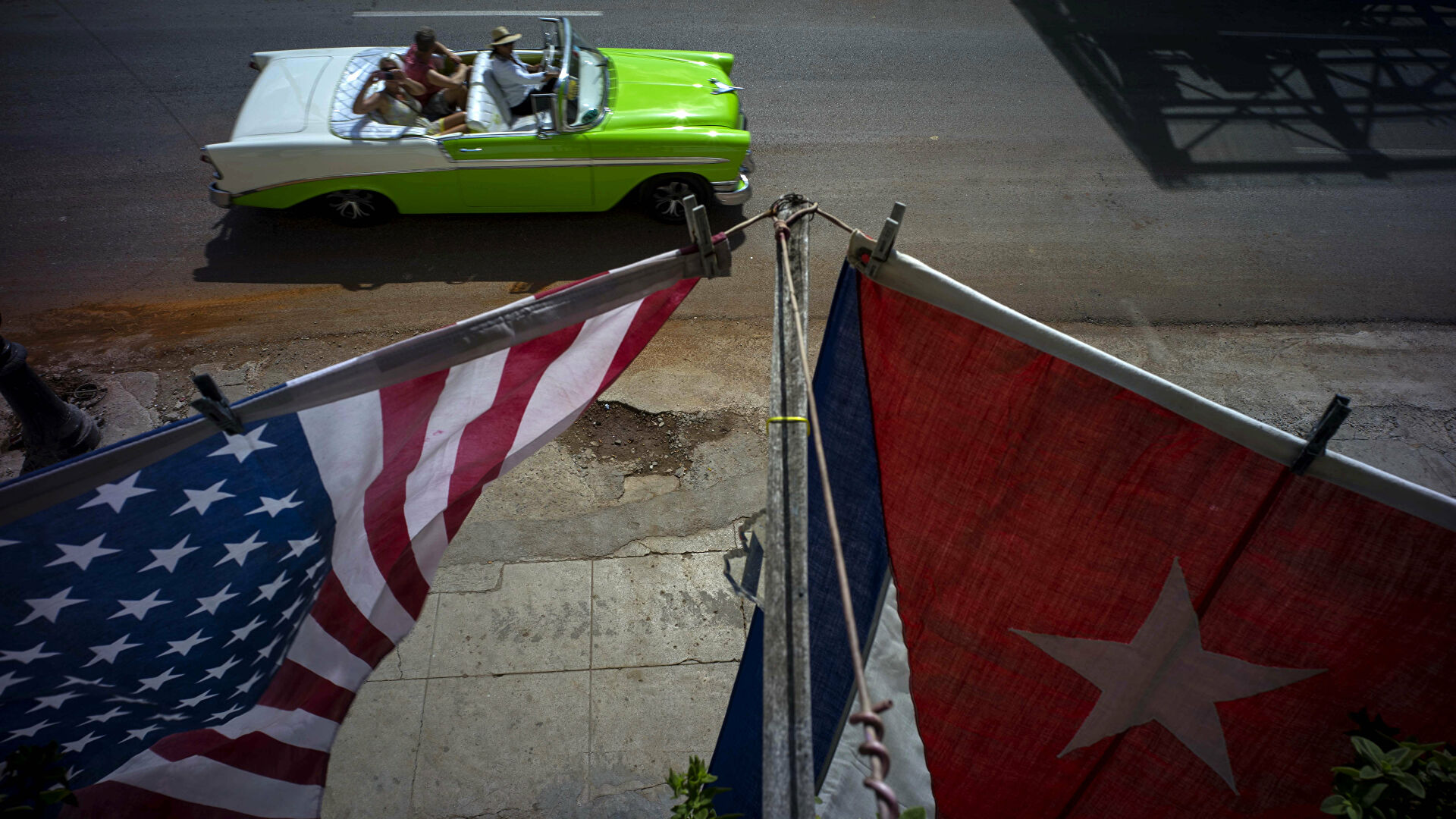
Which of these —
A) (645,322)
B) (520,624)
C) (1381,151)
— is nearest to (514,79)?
(520,624)

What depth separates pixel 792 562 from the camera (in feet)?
5.78

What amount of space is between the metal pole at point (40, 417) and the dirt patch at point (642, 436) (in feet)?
11.2

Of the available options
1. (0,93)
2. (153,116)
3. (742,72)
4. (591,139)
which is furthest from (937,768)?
(0,93)

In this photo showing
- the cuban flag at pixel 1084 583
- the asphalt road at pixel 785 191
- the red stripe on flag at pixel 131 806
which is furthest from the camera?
the asphalt road at pixel 785 191

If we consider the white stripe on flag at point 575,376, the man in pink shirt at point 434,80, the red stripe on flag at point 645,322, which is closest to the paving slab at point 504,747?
the white stripe on flag at point 575,376

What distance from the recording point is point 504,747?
15.4 ft

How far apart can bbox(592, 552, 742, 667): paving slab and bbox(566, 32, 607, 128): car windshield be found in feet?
13.3

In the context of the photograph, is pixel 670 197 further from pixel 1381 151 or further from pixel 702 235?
pixel 1381 151

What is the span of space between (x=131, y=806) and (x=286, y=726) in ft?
1.49

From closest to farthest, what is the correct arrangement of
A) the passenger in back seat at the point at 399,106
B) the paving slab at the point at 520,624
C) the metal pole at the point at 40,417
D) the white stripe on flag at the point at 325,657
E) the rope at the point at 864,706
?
the rope at the point at 864,706, the white stripe on flag at the point at 325,657, the paving slab at the point at 520,624, the metal pole at the point at 40,417, the passenger in back seat at the point at 399,106

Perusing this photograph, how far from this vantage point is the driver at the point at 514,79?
7.39 metres

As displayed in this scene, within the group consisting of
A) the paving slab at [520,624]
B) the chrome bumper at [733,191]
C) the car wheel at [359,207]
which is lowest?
the paving slab at [520,624]

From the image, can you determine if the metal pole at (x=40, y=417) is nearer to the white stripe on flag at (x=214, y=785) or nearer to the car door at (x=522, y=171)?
the car door at (x=522, y=171)

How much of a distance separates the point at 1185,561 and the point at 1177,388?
1.67ft
